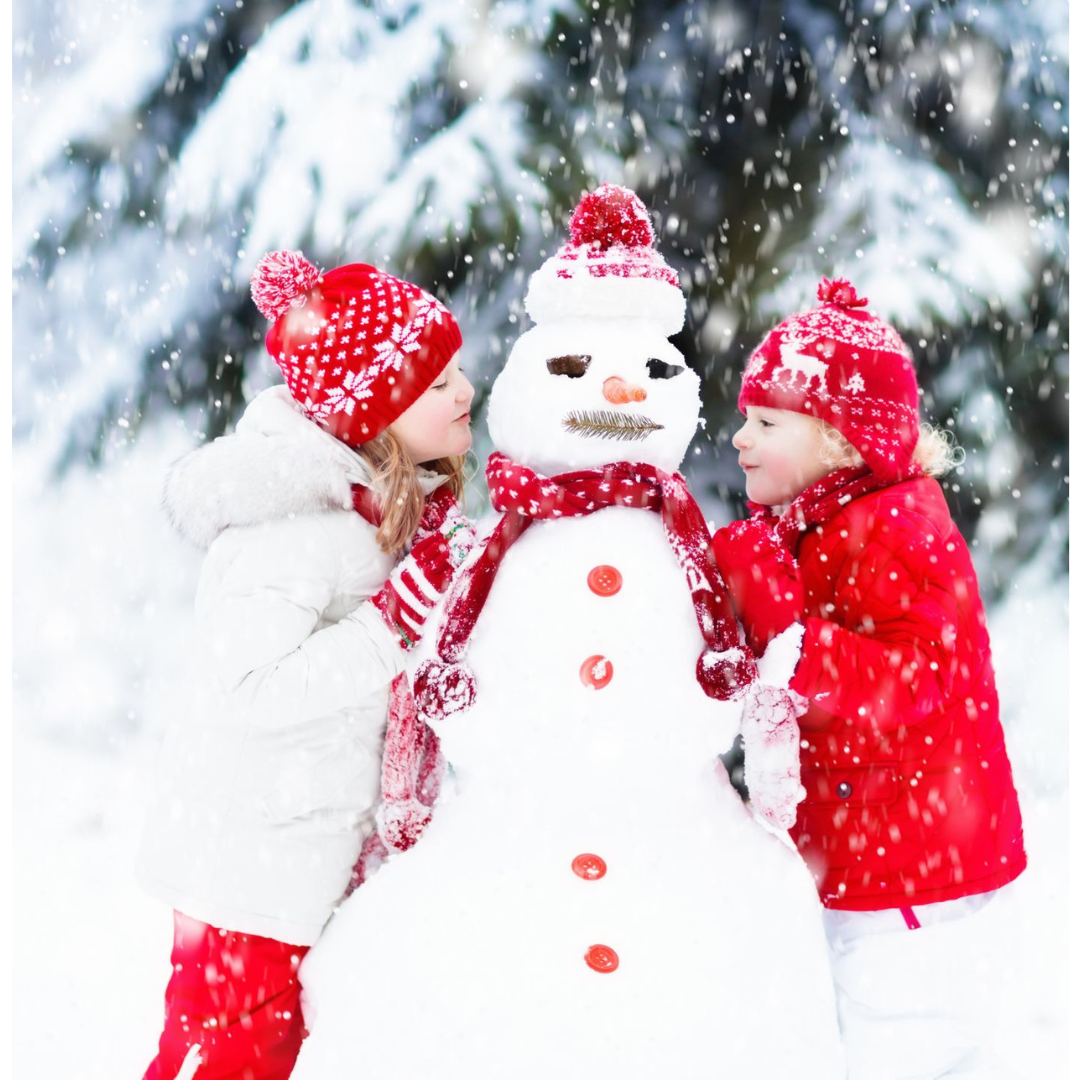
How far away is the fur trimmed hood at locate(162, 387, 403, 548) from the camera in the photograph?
68.3 inches

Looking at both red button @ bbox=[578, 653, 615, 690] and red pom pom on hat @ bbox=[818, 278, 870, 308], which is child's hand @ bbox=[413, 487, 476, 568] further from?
red pom pom on hat @ bbox=[818, 278, 870, 308]

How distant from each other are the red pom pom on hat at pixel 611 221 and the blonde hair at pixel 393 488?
471mm

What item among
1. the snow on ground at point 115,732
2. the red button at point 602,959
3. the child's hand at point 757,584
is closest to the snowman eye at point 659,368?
the child's hand at point 757,584

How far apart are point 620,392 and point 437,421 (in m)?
0.42

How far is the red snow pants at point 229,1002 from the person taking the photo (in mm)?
1746

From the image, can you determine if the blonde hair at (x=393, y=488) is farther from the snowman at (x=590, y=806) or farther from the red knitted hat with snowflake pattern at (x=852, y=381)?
the red knitted hat with snowflake pattern at (x=852, y=381)

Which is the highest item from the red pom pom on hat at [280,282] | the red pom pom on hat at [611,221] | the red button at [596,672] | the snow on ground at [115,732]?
the red pom pom on hat at [611,221]

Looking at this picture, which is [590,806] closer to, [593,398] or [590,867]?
[590,867]

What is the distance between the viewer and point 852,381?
186 centimetres

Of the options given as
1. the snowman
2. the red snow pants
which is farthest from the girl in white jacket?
the snowman

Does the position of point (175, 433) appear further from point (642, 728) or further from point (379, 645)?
Result: point (642, 728)

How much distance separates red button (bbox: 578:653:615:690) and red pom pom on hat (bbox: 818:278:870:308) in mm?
865

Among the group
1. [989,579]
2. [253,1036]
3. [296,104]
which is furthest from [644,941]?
[296,104]

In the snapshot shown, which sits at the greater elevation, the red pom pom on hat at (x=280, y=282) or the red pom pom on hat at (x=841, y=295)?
the red pom pom on hat at (x=280, y=282)
